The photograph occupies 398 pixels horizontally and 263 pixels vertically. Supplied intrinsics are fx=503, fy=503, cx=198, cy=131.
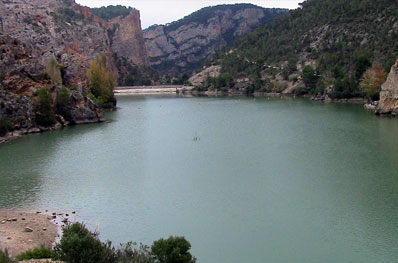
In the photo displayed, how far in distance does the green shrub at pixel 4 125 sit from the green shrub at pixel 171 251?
33013 mm

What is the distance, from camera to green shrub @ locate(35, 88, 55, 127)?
165 ft

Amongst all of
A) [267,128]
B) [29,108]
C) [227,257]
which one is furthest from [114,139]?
[227,257]

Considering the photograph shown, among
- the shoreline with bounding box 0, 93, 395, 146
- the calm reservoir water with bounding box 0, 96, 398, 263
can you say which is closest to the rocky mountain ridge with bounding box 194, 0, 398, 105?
the shoreline with bounding box 0, 93, 395, 146

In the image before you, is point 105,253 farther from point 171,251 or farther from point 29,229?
point 29,229

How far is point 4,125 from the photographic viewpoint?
44.0 metres

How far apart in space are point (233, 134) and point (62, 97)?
1938 centimetres

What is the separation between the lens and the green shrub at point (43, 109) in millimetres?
50150

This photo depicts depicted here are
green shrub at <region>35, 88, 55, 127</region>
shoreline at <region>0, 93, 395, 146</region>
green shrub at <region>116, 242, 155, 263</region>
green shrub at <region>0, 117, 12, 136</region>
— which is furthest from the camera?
green shrub at <region>35, 88, 55, 127</region>

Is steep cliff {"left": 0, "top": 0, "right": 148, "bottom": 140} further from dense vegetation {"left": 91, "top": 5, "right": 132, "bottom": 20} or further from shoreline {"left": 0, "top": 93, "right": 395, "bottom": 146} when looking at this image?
dense vegetation {"left": 91, "top": 5, "right": 132, "bottom": 20}

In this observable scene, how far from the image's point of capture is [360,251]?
62.1ft

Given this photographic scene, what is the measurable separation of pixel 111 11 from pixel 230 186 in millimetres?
170019

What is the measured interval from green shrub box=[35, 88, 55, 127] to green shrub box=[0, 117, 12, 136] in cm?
524

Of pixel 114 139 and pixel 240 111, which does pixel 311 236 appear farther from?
pixel 240 111

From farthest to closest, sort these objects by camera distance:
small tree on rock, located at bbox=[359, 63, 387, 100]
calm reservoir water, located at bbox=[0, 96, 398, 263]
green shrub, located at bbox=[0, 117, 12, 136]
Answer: small tree on rock, located at bbox=[359, 63, 387, 100]
green shrub, located at bbox=[0, 117, 12, 136]
calm reservoir water, located at bbox=[0, 96, 398, 263]
